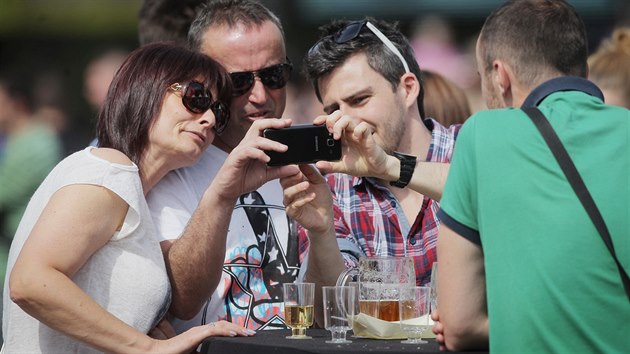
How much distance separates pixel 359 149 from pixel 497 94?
68 centimetres

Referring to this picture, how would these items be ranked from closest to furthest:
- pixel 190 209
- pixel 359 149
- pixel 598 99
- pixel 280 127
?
pixel 598 99 → pixel 280 127 → pixel 359 149 → pixel 190 209

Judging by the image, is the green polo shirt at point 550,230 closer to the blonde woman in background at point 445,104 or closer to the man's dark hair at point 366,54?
the man's dark hair at point 366,54

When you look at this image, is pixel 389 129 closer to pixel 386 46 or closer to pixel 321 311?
pixel 386 46

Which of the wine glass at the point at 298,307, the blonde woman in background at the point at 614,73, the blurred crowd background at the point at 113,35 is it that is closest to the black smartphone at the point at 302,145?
the wine glass at the point at 298,307

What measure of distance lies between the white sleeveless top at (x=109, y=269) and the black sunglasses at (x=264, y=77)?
2.92 feet

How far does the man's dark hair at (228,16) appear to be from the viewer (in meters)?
4.23

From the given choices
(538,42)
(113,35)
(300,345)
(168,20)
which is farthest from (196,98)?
(113,35)

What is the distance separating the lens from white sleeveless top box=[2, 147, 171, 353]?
126 inches

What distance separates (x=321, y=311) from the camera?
11.9 feet

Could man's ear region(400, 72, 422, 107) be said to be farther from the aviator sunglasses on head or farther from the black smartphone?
the black smartphone

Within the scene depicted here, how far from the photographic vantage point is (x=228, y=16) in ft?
13.9

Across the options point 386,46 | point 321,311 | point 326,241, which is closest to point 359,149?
point 326,241

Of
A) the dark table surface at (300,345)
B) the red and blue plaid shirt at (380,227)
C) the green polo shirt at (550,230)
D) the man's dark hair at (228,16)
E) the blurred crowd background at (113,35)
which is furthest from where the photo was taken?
the blurred crowd background at (113,35)

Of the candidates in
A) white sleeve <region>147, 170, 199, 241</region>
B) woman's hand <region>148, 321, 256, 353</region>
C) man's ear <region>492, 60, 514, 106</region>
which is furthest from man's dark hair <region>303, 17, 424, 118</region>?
woman's hand <region>148, 321, 256, 353</region>
